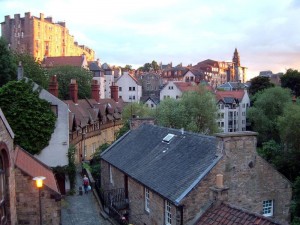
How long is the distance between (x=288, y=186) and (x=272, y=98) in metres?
46.6

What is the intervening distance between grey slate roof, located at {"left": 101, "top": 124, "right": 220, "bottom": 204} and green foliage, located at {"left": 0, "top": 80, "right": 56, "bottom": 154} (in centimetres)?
560

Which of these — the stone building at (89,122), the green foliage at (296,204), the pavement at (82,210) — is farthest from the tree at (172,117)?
the pavement at (82,210)

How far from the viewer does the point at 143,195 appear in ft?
73.9

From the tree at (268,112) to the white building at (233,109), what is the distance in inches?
471

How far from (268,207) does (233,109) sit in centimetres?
6035

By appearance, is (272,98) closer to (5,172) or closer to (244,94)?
(244,94)

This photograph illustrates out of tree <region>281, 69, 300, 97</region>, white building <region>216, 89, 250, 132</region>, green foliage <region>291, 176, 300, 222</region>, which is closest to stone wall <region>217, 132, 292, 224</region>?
green foliage <region>291, 176, 300, 222</region>

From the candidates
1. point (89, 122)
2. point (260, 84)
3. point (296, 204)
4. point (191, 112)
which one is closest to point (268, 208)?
point (296, 204)

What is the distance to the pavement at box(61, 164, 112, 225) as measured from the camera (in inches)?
977

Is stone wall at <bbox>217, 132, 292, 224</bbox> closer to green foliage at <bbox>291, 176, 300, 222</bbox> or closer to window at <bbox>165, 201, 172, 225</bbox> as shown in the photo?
window at <bbox>165, 201, 172, 225</bbox>

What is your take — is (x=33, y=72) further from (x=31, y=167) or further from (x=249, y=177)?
(x=249, y=177)

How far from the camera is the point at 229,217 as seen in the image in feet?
41.7

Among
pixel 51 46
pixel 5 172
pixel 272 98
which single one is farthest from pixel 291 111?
pixel 51 46

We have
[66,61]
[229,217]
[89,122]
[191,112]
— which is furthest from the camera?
[66,61]
